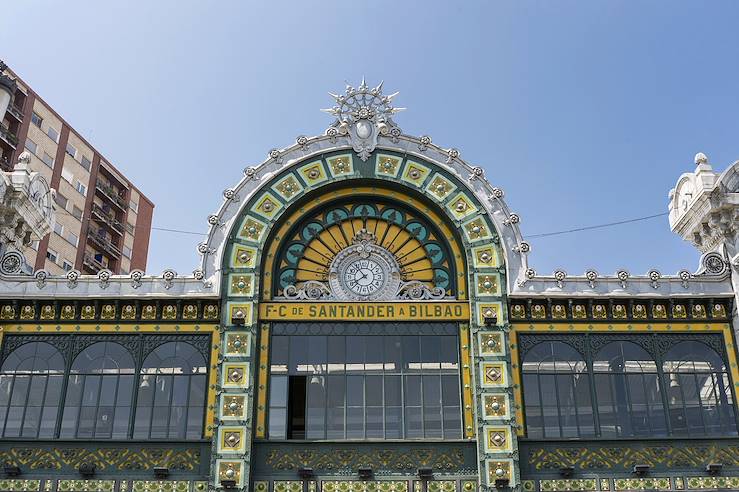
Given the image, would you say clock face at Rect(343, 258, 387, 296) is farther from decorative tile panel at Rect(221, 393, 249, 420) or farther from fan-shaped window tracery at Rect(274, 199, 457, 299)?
decorative tile panel at Rect(221, 393, 249, 420)

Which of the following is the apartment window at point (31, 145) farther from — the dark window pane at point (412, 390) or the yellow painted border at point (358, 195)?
the dark window pane at point (412, 390)

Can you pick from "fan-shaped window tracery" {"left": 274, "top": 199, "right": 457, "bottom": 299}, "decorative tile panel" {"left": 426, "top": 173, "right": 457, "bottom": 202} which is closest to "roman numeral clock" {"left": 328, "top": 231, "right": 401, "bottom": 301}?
"fan-shaped window tracery" {"left": 274, "top": 199, "right": 457, "bottom": 299}

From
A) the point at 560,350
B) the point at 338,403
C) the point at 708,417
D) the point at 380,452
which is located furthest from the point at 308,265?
the point at 708,417

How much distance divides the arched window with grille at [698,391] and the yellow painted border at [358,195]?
25.3 ft

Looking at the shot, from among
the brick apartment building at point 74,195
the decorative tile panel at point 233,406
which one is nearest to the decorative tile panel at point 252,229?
the decorative tile panel at point 233,406

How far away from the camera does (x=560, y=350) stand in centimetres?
2884

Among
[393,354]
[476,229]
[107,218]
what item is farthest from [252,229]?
[107,218]

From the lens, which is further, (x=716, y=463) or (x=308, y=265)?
(x=308, y=265)

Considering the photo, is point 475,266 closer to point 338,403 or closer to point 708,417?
point 338,403

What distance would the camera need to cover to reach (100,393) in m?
28.1

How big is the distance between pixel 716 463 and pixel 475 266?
10161 millimetres

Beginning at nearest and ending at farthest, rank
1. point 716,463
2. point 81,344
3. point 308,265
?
point 716,463, point 81,344, point 308,265

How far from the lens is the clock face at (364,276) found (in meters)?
29.9

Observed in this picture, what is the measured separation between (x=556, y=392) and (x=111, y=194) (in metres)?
47.4
